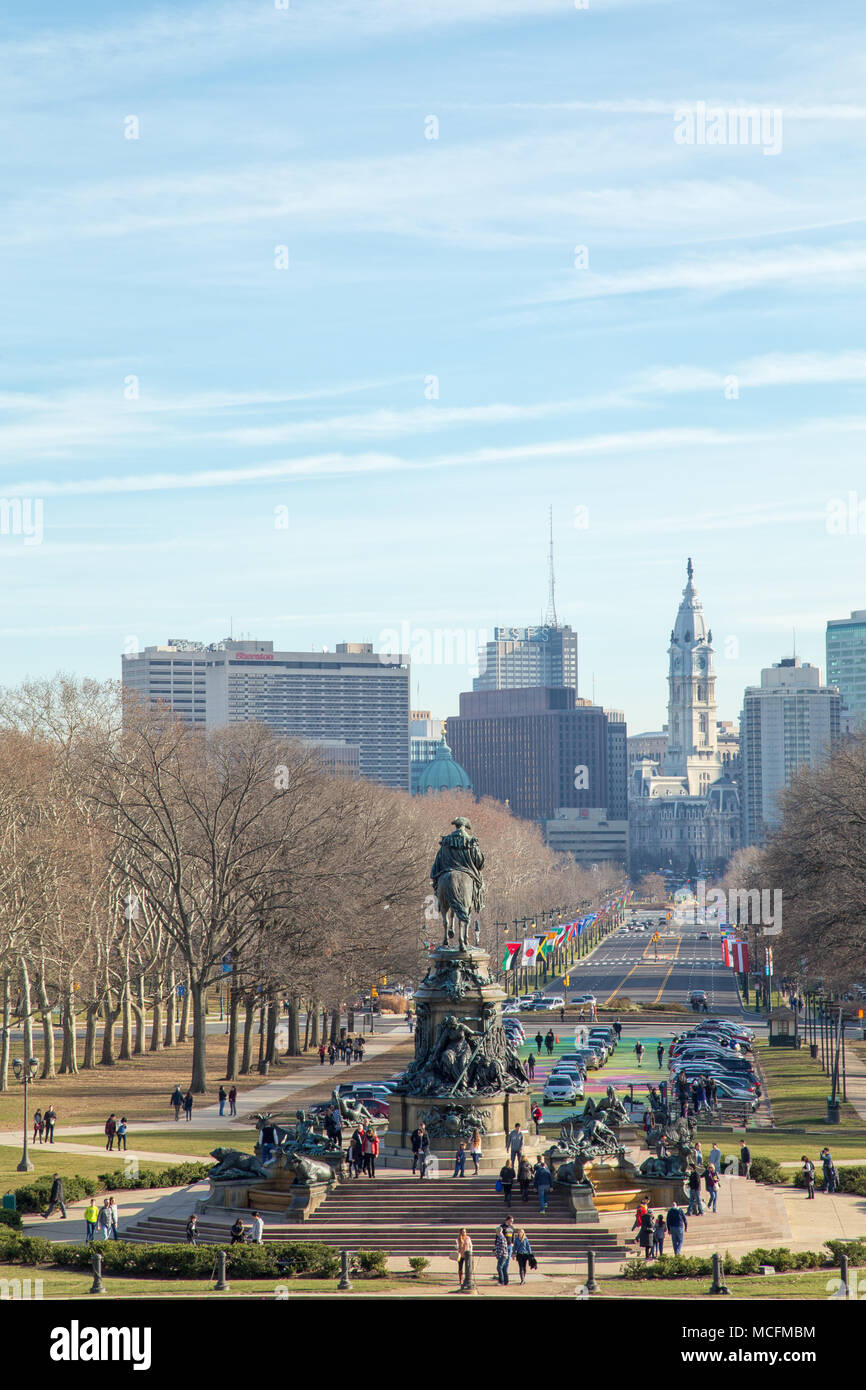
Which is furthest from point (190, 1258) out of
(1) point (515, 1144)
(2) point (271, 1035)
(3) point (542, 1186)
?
(2) point (271, 1035)

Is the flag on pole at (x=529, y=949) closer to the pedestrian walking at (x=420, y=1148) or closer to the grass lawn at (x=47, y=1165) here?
the grass lawn at (x=47, y=1165)

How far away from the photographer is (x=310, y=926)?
2805 inches

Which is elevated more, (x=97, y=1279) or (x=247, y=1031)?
(x=247, y=1031)

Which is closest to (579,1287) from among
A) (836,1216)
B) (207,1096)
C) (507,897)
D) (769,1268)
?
(769,1268)

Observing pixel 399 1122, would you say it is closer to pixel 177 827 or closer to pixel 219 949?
pixel 219 949

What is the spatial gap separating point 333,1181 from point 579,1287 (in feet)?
29.1

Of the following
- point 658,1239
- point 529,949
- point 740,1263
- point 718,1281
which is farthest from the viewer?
point 529,949

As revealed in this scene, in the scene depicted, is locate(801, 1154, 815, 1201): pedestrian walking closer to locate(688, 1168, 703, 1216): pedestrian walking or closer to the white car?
locate(688, 1168, 703, 1216): pedestrian walking

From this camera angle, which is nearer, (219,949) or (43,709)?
(219,949)

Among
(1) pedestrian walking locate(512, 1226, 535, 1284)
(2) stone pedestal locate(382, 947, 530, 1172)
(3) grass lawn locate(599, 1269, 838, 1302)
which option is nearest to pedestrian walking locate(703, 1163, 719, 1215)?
(2) stone pedestal locate(382, 947, 530, 1172)

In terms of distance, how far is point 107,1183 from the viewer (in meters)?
45.9

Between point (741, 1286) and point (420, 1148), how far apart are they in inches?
416

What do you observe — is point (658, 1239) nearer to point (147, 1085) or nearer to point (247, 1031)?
point (147, 1085)
